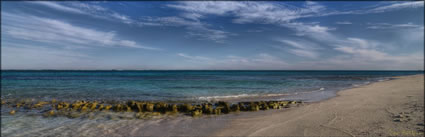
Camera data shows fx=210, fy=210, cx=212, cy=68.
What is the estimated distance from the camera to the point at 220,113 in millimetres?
9734

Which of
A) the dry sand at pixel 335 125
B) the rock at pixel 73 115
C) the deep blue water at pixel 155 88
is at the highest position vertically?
the dry sand at pixel 335 125

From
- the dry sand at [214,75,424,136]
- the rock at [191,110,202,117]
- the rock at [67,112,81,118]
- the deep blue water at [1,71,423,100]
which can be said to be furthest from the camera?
the deep blue water at [1,71,423,100]

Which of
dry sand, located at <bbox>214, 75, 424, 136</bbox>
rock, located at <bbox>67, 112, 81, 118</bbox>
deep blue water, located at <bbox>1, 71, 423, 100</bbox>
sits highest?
dry sand, located at <bbox>214, 75, 424, 136</bbox>

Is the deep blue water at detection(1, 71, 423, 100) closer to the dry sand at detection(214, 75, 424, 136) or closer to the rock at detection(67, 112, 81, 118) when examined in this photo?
the rock at detection(67, 112, 81, 118)

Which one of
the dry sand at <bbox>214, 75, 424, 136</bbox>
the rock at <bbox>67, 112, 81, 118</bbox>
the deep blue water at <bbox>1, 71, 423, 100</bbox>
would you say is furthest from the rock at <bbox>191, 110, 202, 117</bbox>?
the deep blue water at <bbox>1, 71, 423, 100</bbox>

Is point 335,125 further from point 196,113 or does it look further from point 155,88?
point 155,88

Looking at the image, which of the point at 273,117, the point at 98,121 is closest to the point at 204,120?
the point at 273,117

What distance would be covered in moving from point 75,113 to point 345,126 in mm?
10861

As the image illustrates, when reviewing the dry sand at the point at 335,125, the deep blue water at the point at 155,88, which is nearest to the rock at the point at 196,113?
the dry sand at the point at 335,125

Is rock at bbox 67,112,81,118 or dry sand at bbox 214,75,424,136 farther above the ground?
dry sand at bbox 214,75,424,136

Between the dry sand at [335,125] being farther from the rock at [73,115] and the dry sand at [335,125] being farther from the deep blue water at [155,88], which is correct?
the deep blue water at [155,88]

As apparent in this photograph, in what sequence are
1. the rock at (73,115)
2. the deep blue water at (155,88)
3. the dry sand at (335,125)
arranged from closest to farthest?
the dry sand at (335,125), the rock at (73,115), the deep blue water at (155,88)

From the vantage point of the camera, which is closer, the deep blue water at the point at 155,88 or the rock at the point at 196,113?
the rock at the point at 196,113

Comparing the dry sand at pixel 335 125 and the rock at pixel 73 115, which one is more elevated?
the dry sand at pixel 335 125
